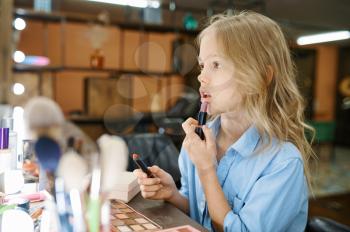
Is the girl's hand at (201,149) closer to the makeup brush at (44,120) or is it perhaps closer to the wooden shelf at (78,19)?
the makeup brush at (44,120)

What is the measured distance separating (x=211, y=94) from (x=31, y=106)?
1.46 ft

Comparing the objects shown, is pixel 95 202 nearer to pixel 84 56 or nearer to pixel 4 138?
pixel 4 138

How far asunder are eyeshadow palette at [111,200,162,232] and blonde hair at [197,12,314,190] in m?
0.35

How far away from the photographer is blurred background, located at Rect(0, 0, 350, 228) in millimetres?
3133

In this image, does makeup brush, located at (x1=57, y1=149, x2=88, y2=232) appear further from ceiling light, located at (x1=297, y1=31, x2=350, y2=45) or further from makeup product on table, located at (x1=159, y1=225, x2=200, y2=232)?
ceiling light, located at (x1=297, y1=31, x2=350, y2=45)

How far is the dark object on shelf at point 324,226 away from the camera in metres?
0.88

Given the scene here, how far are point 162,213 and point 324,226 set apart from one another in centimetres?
→ 46

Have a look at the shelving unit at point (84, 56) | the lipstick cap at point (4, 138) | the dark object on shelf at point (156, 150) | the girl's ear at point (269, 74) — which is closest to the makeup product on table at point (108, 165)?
the lipstick cap at point (4, 138)

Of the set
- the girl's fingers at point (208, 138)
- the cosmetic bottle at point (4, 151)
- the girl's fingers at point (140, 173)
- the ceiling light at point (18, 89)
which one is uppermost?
the ceiling light at point (18, 89)

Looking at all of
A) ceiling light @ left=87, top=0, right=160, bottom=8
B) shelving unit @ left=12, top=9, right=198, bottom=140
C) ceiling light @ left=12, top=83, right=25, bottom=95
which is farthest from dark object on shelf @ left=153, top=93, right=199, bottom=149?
ceiling light @ left=87, top=0, right=160, bottom=8

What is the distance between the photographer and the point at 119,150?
1.27 ft

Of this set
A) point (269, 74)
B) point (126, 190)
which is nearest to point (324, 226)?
point (269, 74)

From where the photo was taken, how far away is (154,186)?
2.59 ft

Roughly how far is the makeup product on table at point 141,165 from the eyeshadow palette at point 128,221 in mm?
89
